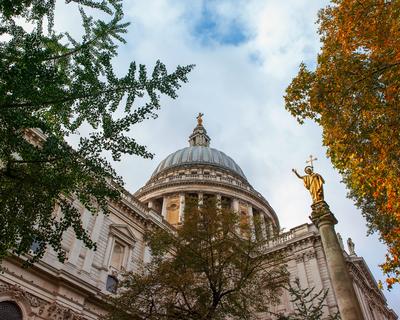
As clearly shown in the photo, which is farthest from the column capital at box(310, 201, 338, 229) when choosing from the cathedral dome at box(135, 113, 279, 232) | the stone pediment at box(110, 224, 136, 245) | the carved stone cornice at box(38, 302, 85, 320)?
the cathedral dome at box(135, 113, 279, 232)

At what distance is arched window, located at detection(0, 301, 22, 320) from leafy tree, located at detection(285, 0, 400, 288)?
47.0ft

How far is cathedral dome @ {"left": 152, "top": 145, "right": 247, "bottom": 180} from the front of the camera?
181 feet

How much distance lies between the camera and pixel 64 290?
18.4 metres

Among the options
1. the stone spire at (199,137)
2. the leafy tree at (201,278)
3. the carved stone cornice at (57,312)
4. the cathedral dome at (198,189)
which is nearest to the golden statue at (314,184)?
the leafy tree at (201,278)

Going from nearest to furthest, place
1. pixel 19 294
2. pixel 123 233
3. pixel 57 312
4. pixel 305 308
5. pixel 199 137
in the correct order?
pixel 19 294, pixel 57 312, pixel 305 308, pixel 123 233, pixel 199 137

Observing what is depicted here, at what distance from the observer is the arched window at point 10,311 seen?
16.0 meters

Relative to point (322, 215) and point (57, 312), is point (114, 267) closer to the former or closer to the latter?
point (57, 312)

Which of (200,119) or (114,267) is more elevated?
(200,119)

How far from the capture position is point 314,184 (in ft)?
44.7

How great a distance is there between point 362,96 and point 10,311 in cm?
Answer: 1649

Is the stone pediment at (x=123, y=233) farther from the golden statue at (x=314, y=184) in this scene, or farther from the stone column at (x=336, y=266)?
the stone column at (x=336, y=266)

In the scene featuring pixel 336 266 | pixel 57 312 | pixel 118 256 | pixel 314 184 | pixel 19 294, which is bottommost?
pixel 336 266

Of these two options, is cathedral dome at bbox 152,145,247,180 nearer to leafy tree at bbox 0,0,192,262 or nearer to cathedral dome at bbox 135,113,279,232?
cathedral dome at bbox 135,113,279,232

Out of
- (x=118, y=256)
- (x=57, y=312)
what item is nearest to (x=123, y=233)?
(x=118, y=256)
